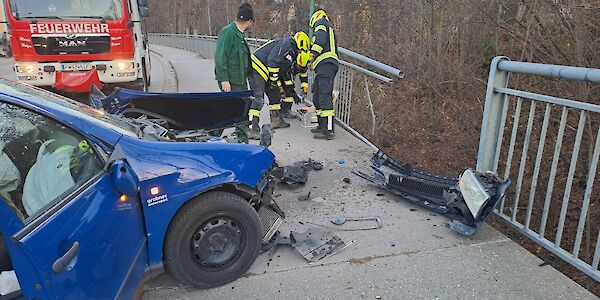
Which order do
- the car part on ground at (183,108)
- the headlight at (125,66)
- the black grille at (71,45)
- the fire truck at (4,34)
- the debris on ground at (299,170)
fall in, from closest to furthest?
the car part on ground at (183,108) < the debris on ground at (299,170) < the black grille at (71,45) < the fire truck at (4,34) < the headlight at (125,66)

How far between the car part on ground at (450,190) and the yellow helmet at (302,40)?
227 centimetres

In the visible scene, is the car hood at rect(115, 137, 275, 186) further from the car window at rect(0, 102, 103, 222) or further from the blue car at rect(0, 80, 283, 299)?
the car window at rect(0, 102, 103, 222)

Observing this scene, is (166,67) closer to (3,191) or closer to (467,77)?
(467,77)

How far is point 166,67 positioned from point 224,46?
39.2 ft

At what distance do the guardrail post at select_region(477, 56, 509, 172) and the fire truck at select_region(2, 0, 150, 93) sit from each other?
22.0ft

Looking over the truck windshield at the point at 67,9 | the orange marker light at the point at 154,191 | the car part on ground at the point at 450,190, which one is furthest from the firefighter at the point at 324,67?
the truck windshield at the point at 67,9

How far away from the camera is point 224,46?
214 inches

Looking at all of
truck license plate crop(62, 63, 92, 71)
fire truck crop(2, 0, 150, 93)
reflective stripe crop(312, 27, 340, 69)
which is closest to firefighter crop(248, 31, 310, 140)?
reflective stripe crop(312, 27, 340, 69)

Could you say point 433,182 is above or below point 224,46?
below

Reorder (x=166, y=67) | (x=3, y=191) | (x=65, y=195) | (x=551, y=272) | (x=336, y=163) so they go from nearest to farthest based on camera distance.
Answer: (x=3, y=191), (x=65, y=195), (x=551, y=272), (x=336, y=163), (x=166, y=67)

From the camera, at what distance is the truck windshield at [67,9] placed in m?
7.51

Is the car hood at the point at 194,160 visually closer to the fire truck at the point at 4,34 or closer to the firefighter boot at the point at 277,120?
the firefighter boot at the point at 277,120

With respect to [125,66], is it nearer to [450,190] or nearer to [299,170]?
[299,170]

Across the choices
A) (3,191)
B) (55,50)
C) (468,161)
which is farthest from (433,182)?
(55,50)
